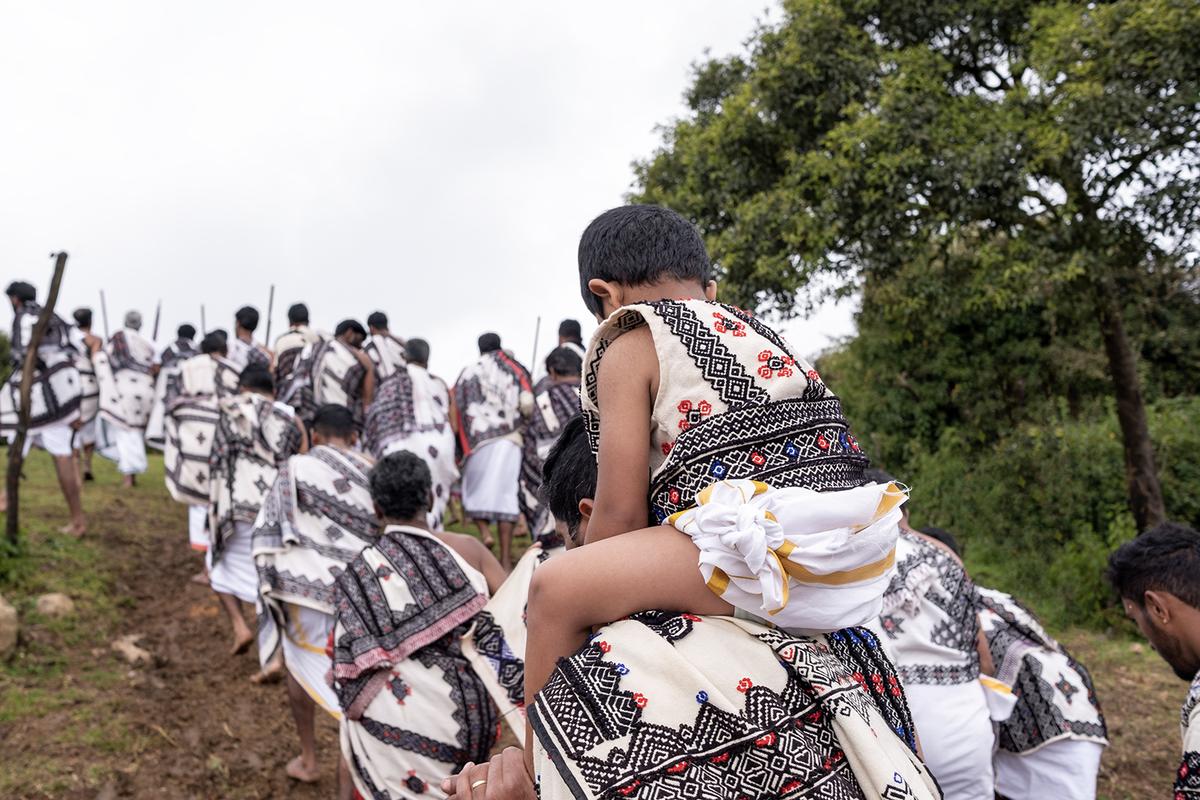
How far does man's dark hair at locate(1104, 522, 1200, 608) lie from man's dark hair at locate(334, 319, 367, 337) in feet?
24.8

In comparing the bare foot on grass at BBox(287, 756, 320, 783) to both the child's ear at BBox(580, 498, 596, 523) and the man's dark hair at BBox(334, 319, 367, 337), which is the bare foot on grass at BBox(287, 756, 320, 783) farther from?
the man's dark hair at BBox(334, 319, 367, 337)

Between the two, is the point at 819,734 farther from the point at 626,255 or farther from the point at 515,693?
the point at 515,693

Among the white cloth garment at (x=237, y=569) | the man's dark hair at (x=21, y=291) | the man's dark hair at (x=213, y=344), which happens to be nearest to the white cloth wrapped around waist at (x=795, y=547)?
the white cloth garment at (x=237, y=569)

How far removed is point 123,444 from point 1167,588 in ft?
36.4

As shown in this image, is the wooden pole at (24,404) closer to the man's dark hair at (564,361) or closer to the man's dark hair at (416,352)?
the man's dark hair at (416,352)

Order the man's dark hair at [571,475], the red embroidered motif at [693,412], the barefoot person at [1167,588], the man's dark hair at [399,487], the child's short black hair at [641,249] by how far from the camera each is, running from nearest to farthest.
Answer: the red embroidered motif at [693,412]
the child's short black hair at [641,249]
the man's dark hair at [571,475]
the barefoot person at [1167,588]
the man's dark hair at [399,487]

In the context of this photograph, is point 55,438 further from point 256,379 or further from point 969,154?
point 969,154

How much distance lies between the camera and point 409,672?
12.1ft

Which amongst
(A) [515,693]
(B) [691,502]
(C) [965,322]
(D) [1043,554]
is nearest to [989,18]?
(C) [965,322]

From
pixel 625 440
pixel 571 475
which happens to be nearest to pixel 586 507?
pixel 571 475

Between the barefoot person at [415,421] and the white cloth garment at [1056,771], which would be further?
the barefoot person at [415,421]

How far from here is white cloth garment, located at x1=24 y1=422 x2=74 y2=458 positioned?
8594 millimetres

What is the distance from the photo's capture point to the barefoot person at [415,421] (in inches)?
321

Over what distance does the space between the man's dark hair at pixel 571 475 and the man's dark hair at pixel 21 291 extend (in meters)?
8.34
